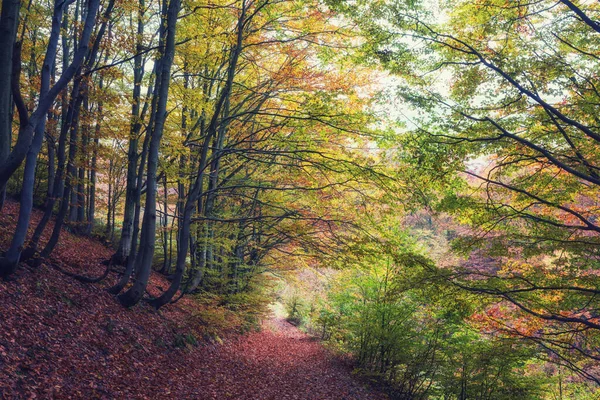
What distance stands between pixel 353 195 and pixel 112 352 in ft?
25.5

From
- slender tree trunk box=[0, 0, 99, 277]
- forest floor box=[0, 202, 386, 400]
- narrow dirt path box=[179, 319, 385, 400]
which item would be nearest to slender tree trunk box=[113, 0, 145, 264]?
forest floor box=[0, 202, 386, 400]

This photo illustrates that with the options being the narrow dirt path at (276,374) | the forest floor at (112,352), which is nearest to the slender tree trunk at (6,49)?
the forest floor at (112,352)

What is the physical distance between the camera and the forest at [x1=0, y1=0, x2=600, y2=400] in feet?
19.6

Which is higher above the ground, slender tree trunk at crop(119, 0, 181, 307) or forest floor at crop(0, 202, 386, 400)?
slender tree trunk at crop(119, 0, 181, 307)

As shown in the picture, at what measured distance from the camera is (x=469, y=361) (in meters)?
9.66

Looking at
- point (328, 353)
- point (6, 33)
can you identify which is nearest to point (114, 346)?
point (6, 33)

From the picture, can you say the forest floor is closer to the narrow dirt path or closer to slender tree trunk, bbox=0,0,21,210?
the narrow dirt path

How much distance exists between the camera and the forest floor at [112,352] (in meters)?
5.05

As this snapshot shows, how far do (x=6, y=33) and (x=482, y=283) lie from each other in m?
8.35

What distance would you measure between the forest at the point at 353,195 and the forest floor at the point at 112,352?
50 millimetres

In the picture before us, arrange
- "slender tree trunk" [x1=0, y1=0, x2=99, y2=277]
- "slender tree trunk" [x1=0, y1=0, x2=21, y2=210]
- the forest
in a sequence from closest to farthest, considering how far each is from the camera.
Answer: "slender tree trunk" [x1=0, y1=0, x2=21, y2=210]
"slender tree trunk" [x1=0, y1=0, x2=99, y2=277]
the forest

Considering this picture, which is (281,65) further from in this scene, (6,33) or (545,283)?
(545,283)

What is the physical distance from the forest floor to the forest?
50 millimetres

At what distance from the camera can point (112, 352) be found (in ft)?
21.7
